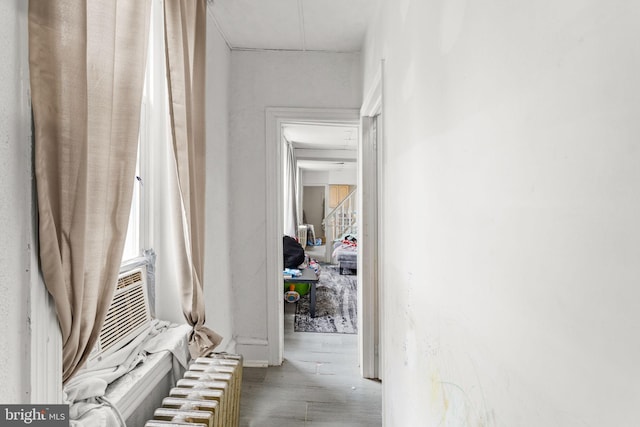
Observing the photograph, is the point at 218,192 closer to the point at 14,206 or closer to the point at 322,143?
the point at 14,206

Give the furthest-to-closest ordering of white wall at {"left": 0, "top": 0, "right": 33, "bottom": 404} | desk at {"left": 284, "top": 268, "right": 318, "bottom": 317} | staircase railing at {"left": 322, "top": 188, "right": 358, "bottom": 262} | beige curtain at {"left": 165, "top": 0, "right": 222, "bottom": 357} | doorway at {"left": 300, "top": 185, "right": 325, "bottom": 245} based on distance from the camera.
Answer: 1. doorway at {"left": 300, "top": 185, "right": 325, "bottom": 245}
2. staircase railing at {"left": 322, "top": 188, "right": 358, "bottom": 262}
3. desk at {"left": 284, "top": 268, "right": 318, "bottom": 317}
4. beige curtain at {"left": 165, "top": 0, "right": 222, "bottom": 357}
5. white wall at {"left": 0, "top": 0, "right": 33, "bottom": 404}

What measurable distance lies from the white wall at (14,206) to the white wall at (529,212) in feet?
3.30

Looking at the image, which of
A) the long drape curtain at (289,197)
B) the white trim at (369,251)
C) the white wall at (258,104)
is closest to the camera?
the white trim at (369,251)

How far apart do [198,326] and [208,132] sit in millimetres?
1220

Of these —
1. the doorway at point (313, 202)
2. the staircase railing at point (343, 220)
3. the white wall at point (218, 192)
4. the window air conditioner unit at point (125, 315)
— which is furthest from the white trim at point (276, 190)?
the doorway at point (313, 202)

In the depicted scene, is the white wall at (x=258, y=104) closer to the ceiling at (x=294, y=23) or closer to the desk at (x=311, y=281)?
the ceiling at (x=294, y=23)

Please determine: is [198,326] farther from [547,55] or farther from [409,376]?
[547,55]

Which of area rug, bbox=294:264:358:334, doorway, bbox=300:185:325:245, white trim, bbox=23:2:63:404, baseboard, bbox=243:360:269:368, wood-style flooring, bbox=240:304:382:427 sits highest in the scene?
doorway, bbox=300:185:325:245

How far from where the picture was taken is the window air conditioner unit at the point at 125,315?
3.96 feet

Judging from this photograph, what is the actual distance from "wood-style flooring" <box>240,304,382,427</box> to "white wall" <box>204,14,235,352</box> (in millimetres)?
427

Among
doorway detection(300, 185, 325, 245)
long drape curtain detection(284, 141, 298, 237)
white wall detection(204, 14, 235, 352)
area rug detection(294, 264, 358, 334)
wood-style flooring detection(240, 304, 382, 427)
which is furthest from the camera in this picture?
doorway detection(300, 185, 325, 245)

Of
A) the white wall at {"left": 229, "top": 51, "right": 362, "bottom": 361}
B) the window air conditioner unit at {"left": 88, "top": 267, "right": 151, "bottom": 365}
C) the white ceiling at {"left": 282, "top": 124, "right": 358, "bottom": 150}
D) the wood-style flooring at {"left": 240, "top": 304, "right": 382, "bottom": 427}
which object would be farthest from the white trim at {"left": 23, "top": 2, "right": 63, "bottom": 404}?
the white ceiling at {"left": 282, "top": 124, "right": 358, "bottom": 150}

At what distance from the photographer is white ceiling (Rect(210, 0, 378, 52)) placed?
1985 millimetres

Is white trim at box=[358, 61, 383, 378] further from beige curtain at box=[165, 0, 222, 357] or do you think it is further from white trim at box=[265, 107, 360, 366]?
beige curtain at box=[165, 0, 222, 357]
